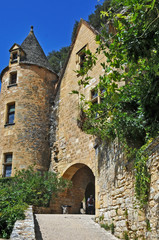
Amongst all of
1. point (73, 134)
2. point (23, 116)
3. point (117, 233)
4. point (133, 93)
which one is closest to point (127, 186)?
point (117, 233)

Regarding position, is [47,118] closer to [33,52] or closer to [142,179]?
[33,52]

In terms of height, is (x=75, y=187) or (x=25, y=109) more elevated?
(x=25, y=109)

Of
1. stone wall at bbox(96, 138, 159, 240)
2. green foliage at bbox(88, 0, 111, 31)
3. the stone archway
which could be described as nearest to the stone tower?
the stone archway

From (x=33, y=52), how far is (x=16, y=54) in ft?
3.26

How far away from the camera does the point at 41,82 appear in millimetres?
14758

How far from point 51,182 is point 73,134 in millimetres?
2478

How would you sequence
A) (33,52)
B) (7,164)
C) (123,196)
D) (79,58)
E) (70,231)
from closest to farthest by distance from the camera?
(123,196)
(70,231)
(7,164)
(79,58)
(33,52)

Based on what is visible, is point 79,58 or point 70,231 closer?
point 70,231

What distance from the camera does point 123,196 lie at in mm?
5504

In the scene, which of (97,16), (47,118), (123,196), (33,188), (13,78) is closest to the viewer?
(123,196)

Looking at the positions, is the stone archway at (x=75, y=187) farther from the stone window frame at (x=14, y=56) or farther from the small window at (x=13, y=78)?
the stone window frame at (x=14, y=56)

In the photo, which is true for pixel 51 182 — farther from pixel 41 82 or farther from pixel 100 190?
pixel 41 82

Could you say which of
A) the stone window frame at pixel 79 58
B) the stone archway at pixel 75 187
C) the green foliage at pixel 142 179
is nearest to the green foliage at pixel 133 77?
the green foliage at pixel 142 179

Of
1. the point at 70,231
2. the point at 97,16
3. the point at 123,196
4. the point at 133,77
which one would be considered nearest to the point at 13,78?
the point at 70,231
